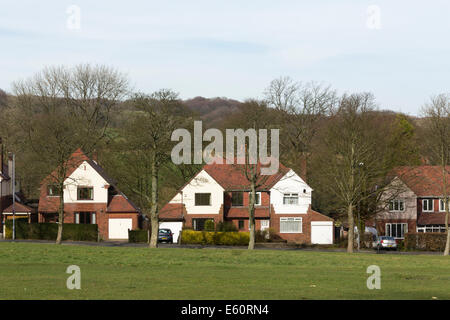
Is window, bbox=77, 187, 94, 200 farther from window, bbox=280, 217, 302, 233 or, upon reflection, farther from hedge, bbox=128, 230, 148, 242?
window, bbox=280, 217, 302, 233

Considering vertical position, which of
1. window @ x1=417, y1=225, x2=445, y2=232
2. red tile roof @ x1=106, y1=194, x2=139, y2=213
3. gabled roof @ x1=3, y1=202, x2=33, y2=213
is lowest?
window @ x1=417, y1=225, x2=445, y2=232

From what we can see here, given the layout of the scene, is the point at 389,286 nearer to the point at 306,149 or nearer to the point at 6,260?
the point at 6,260

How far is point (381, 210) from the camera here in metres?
71.6

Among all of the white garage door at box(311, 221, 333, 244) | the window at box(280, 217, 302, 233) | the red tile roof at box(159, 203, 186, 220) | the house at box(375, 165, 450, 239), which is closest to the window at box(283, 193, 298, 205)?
the window at box(280, 217, 302, 233)

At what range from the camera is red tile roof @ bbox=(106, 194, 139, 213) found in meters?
73.9

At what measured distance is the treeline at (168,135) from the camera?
184 ft

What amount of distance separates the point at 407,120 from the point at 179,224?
1785 inches

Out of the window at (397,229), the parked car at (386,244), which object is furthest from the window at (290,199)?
the window at (397,229)

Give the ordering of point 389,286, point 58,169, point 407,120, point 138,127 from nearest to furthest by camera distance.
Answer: point 389,286 → point 138,127 → point 58,169 → point 407,120

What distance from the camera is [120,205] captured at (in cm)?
7462

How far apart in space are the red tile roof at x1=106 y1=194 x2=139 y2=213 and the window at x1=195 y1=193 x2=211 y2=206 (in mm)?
Answer: 6619

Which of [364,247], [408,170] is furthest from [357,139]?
[408,170]

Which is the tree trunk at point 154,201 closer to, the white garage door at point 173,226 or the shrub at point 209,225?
the shrub at point 209,225

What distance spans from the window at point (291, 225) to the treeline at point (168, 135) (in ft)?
13.2
